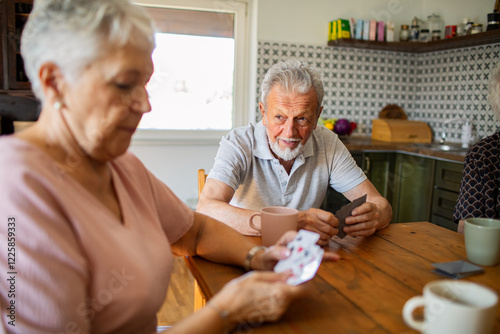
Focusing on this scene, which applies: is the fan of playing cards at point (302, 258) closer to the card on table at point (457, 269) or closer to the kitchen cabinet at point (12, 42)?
the card on table at point (457, 269)

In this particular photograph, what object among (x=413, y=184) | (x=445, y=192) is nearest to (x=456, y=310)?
(x=445, y=192)

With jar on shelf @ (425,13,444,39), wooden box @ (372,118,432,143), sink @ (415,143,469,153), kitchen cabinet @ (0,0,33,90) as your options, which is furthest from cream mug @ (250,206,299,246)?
jar on shelf @ (425,13,444,39)

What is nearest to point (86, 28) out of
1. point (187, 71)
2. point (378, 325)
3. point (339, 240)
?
point (378, 325)

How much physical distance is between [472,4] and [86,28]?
12.7 feet

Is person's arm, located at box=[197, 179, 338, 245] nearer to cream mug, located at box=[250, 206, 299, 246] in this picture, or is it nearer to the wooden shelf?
→ cream mug, located at box=[250, 206, 299, 246]

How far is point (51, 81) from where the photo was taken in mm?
706

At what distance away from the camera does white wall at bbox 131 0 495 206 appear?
351 cm

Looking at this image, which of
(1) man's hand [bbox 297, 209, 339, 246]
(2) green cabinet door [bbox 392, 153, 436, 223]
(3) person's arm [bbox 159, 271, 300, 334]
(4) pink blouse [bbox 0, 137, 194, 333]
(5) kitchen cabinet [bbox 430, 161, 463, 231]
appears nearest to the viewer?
(4) pink blouse [bbox 0, 137, 194, 333]

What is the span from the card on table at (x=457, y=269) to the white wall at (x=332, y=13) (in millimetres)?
2873

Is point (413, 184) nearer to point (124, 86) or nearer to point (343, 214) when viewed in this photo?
point (343, 214)

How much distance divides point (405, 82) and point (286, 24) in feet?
4.54

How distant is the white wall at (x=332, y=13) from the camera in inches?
139

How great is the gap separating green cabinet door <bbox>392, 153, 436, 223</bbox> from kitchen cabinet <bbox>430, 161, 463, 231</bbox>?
0.05 m

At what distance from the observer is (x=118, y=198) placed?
2.84ft
